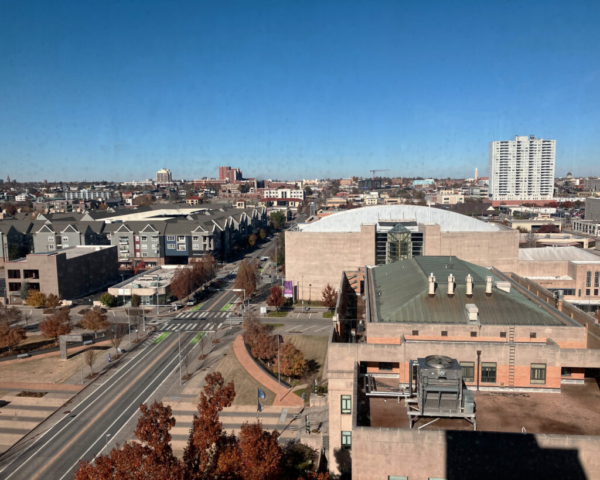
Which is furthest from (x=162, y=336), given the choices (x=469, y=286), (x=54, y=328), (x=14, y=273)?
(x=469, y=286)

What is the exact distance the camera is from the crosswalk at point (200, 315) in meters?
50.4

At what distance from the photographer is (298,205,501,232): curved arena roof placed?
54.7 m

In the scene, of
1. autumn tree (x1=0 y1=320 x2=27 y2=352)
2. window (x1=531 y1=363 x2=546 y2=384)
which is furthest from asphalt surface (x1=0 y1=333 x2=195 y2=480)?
window (x1=531 y1=363 x2=546 y2=384)

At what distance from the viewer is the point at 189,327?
4662cm

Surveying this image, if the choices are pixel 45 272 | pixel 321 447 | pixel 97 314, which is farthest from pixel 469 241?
pixel 45 272

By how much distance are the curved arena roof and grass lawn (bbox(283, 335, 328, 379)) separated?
54.7 feet

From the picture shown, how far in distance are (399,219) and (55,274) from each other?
4102cm

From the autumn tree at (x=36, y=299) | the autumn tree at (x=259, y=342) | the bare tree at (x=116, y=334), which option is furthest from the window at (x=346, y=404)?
the autumn tree at (x=36, y=299)

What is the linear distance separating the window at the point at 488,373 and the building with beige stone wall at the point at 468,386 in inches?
1.4

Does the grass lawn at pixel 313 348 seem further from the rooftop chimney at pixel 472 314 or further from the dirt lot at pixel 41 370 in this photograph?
the dirt lot at pixel 41 370

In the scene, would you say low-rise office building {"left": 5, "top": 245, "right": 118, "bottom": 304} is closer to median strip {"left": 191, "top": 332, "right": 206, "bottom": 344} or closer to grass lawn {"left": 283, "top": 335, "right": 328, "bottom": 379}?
median strip {"left": 191, "top": 332, "right": 206, "bottom": 344}

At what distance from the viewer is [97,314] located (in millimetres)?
44094

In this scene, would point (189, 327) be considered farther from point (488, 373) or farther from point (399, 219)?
point (488, 373)

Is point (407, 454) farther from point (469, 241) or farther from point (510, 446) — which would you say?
point (469, 241)
